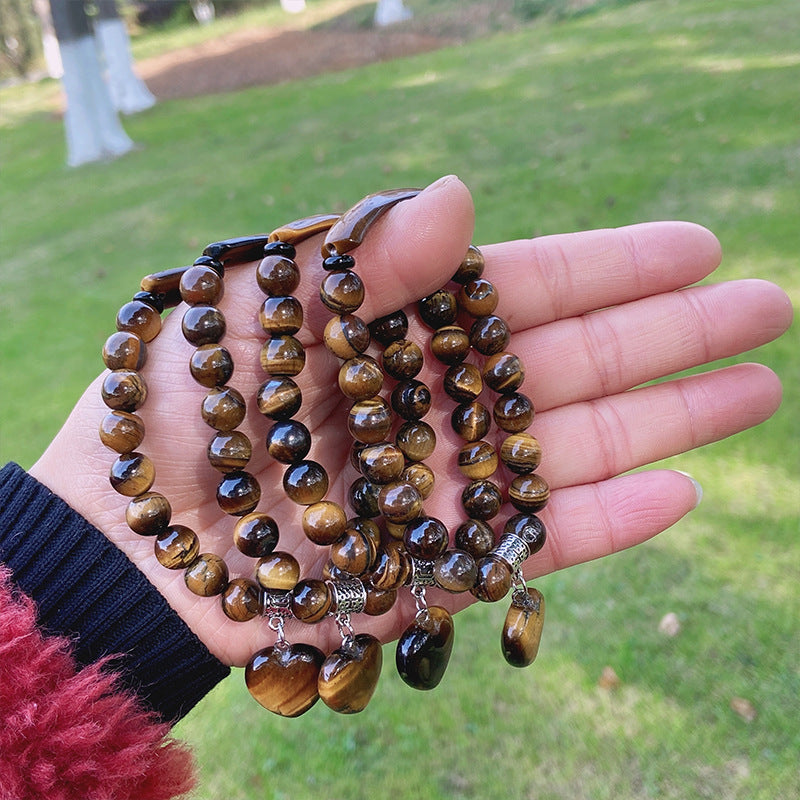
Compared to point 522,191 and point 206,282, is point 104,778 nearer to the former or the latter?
point 206,282

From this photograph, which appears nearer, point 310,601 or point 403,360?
point 310,601

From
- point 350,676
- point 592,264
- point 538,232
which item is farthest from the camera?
point 538,232

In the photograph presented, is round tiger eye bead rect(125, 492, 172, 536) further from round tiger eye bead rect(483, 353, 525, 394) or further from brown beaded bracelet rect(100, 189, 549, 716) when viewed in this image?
round tiger eye bead rect(483, 353, 525, 394)

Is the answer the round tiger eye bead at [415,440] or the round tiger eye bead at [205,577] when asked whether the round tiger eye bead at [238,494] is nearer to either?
the round tiger eye bead at [205,577]

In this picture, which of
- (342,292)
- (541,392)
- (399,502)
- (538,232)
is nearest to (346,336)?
A: (342,292)

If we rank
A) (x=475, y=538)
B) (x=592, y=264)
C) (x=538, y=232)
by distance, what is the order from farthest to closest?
(x=538, y=232) < (x=592, y=264) < (x=475, y=538)

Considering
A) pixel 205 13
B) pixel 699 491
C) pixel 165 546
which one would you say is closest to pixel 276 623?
pixel 165 546

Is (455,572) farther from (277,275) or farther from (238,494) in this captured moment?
(277,275)
